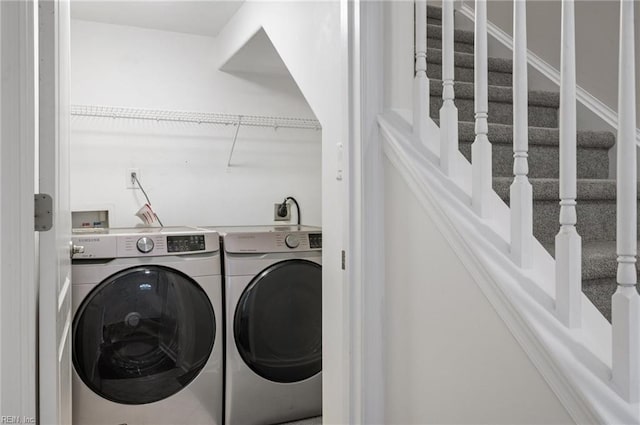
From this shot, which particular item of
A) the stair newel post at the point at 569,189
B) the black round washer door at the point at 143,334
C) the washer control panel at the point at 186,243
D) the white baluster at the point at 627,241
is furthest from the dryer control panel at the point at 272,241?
the white baluster at the point at 627,241

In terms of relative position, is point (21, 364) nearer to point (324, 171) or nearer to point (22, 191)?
point (22, 191)

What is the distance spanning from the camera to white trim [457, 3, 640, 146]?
2070 millimetres

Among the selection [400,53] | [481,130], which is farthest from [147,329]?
[481,130]

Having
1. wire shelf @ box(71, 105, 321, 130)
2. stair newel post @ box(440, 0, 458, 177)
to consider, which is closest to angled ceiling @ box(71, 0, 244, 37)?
wire shelf @ box(71, 105, 321, 130)

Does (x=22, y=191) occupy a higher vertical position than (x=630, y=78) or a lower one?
lower

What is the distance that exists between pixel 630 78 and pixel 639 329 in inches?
15.9

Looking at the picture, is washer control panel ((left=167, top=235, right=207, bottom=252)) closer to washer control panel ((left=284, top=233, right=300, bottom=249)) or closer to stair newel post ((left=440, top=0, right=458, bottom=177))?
washer control panel ((left=284, top=233, right=300, bottom=249))

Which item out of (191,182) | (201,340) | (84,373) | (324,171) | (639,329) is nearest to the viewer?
(639,329)

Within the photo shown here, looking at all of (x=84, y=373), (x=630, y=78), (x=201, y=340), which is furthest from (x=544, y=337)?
(x=84, y=373)

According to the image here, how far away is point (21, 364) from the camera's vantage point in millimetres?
925

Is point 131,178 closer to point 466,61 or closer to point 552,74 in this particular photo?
point 466,61

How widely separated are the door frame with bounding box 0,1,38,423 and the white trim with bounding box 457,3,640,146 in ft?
6.53

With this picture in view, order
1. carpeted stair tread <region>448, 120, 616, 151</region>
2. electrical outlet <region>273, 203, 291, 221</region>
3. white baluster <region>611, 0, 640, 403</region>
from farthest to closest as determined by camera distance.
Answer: electrical outlet <region>273, 203, 291, 221</region>, carpeted stair tread <region>448, 120, 616, 151</region>, white baluster <region>611, 0, 640, 403</region>

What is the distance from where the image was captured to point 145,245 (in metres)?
2.12
